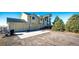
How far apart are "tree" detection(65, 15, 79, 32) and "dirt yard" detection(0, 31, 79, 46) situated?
0.07 metres

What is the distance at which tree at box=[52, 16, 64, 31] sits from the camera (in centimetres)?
176

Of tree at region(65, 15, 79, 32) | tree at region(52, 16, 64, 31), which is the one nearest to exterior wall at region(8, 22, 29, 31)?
tree at region(52, 16, 64, 31)

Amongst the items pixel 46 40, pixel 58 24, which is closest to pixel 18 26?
pixel 46 40

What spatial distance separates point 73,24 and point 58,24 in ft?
0.68

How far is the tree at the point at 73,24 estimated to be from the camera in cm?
174

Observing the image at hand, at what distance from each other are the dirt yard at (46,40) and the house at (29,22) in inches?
5.2

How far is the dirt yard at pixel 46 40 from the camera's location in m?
1.72

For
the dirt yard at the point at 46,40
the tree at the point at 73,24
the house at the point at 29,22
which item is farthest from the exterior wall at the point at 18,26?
the tree at the point at 73,24

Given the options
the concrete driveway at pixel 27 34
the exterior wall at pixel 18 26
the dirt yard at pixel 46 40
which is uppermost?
the exterior wall at pixel 18 26

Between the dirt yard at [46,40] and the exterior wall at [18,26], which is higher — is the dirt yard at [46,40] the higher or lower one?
the lower one

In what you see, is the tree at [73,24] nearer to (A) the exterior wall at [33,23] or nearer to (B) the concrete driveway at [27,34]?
(B) the concrete driveway at [27,34]

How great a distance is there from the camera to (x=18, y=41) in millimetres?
1741

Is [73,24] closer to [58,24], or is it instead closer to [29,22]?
[58,24]
